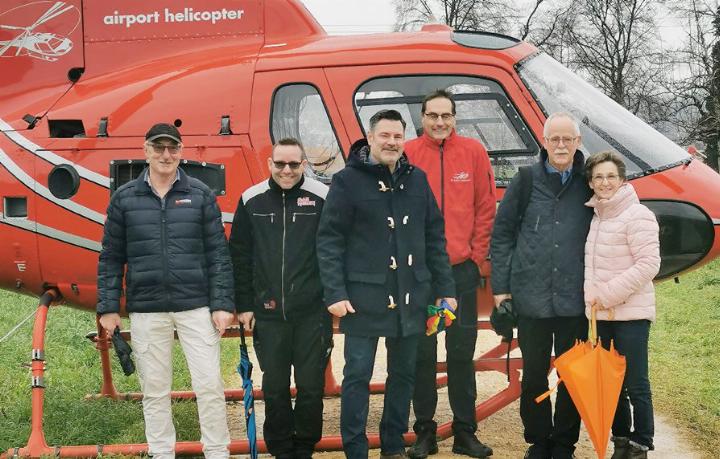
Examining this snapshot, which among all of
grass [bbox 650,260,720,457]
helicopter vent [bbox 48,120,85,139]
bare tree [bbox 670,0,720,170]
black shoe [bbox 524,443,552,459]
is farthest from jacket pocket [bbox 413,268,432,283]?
bare tree [bbox 670,0,720,170]

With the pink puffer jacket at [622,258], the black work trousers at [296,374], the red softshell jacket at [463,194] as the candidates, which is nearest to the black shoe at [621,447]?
the pink puffer jacket at [622,258]

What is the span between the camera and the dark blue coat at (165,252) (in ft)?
13.8

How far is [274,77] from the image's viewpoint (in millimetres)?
4934

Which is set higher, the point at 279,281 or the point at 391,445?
the point at 279,281

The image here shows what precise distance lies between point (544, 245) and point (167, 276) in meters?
2.00

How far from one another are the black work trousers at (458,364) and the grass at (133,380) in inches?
68.7

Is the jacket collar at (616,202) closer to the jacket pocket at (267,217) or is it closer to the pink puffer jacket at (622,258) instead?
the pink puffer jacket at (622,258)

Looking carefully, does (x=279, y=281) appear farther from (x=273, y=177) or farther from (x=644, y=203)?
(x=644, y=203)

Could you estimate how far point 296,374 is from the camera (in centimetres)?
447

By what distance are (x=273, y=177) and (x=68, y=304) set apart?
1.88m

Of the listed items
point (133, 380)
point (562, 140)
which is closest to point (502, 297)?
point (562, 140)

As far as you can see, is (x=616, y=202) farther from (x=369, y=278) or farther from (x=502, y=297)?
(x=369, y=278)

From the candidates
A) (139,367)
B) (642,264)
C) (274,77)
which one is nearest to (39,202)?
(139,367)

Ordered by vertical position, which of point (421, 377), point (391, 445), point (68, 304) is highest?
point (68, 304)
